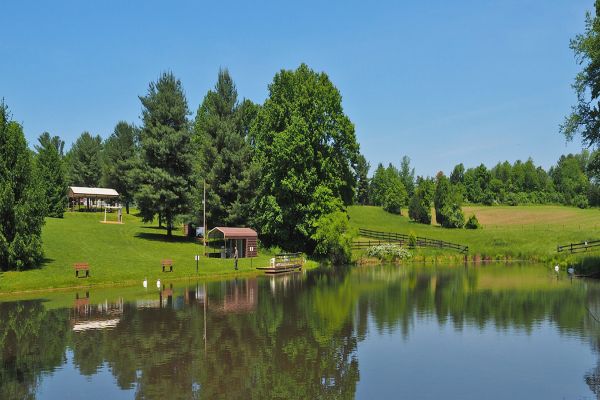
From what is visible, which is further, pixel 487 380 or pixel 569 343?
pixel 569 343

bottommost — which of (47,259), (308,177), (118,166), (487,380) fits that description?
(487,380)


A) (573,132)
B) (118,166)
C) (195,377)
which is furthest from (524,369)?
(118,166)

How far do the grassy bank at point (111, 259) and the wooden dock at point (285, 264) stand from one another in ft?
4.63

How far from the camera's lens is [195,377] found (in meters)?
17.3

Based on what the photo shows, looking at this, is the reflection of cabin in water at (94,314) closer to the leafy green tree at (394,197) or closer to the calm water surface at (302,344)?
the calm water surface at (302,344)

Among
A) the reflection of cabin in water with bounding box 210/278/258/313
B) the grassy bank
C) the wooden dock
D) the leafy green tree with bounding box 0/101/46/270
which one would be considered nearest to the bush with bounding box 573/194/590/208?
the grassy bank

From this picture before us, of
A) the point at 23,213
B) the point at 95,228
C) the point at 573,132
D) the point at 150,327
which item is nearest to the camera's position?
the point at 150,327

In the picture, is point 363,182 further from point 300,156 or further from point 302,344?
point 302,344

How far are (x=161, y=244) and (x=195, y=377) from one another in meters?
47.7

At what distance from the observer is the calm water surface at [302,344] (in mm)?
16500

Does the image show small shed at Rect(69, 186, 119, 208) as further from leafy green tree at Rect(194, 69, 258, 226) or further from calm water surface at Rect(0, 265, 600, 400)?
calm water surface at Rect(0, 265, 600, 400)

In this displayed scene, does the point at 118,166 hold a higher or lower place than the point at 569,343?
higher

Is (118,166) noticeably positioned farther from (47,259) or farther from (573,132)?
(573,132)

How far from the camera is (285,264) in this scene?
57000 millimetres
